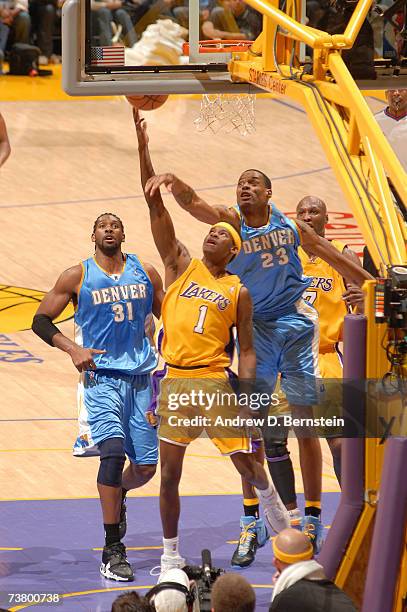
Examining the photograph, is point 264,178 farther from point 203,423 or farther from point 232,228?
point 203,423

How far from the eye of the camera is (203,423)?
855 cm

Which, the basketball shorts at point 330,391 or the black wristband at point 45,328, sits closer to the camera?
the basketball shorts at point 330,391

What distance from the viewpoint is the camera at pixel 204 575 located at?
25.3ft

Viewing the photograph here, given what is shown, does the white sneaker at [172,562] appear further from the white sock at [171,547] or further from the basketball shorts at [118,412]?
the basketball shorts at [118,412]

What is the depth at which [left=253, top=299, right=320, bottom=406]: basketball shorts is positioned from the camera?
9.09 metres

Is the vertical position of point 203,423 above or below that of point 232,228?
below

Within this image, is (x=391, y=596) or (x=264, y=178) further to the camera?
(x=264, y=178)

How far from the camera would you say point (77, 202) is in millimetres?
17453

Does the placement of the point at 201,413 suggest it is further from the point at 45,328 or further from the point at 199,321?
the point at 45,328

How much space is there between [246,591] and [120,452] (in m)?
3.06

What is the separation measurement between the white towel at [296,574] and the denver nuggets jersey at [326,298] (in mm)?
3877

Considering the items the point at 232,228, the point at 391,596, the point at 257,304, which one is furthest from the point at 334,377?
the point at 391,596

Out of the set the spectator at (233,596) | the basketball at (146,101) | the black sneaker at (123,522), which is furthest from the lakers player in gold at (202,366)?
the spectator at (233,596)

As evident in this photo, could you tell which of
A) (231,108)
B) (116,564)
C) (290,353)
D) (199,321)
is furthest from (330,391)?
(231,108)
